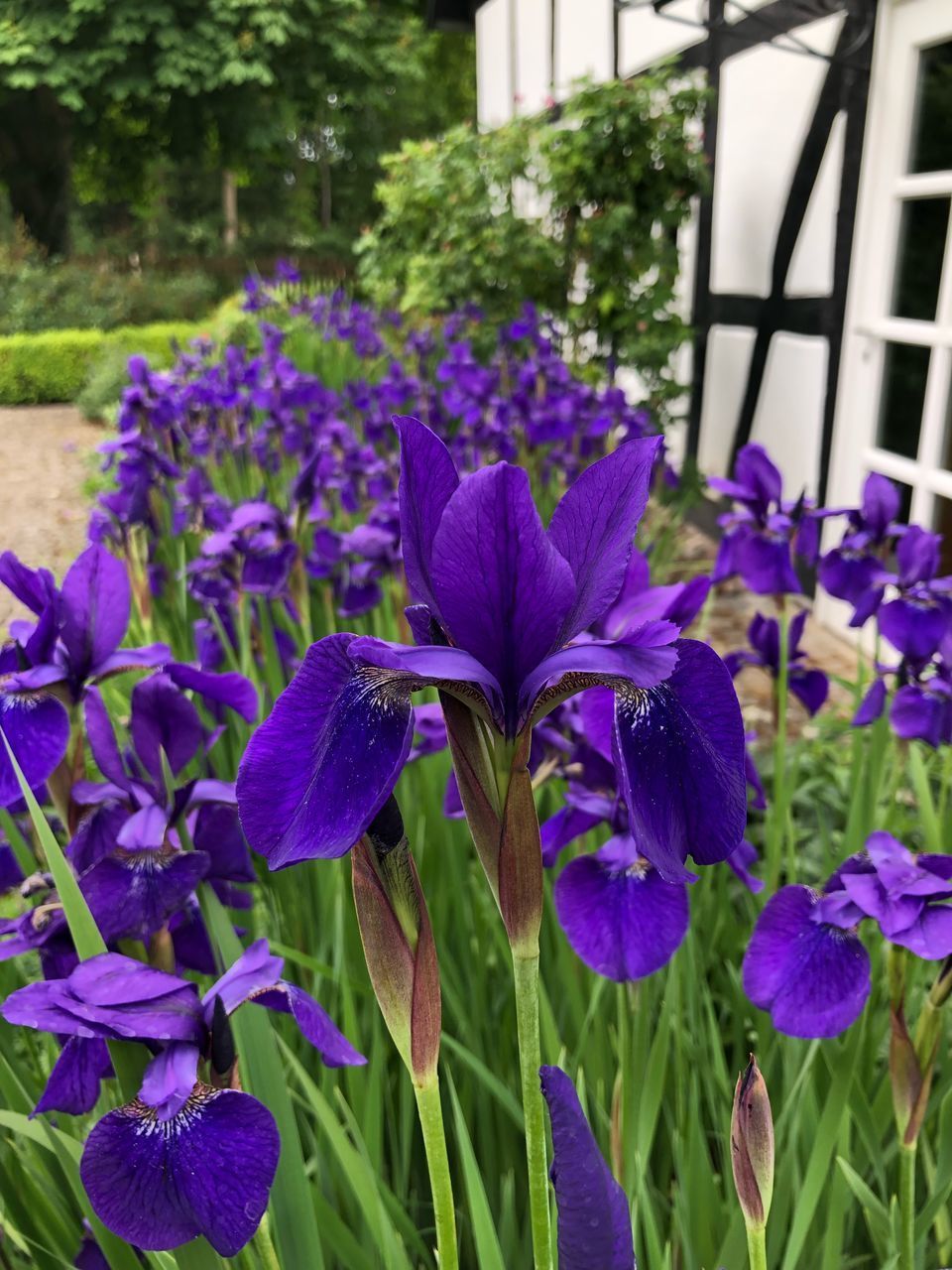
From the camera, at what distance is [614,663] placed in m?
0.49

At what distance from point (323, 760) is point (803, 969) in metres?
0.50

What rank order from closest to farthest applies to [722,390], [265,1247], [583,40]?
[265,1247]
[722,390]
[583,40]

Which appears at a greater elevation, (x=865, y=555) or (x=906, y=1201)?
(x=865, y=555)

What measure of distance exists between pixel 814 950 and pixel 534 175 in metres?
5.59

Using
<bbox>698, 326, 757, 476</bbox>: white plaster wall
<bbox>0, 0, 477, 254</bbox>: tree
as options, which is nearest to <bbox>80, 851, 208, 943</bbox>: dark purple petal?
<bbox>698, 326, 757, 476</bbox>: white plaster wall

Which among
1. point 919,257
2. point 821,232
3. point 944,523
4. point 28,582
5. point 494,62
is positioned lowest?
point 944,523

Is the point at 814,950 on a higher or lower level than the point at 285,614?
higher

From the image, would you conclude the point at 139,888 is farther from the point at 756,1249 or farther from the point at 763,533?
the point at 763,533

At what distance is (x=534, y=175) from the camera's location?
5.66 m

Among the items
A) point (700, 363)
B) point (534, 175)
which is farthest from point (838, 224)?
point (534, 175)

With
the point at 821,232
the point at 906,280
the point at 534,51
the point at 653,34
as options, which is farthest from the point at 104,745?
the point at 534,51

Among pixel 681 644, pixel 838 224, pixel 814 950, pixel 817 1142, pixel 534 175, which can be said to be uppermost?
pixel 534 175

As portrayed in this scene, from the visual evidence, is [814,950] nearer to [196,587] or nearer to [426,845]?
[426,845]

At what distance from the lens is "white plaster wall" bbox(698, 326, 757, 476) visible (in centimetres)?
508
